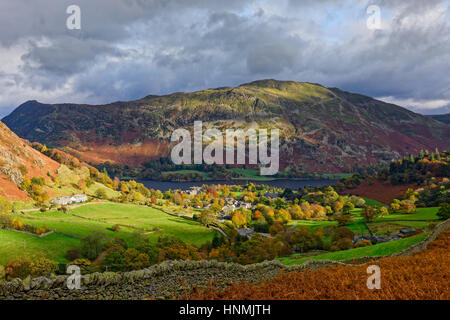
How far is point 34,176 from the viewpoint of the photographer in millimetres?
125062

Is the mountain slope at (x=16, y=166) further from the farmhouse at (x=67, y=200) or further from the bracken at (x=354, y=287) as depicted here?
the bracken at (x=354, y=287)

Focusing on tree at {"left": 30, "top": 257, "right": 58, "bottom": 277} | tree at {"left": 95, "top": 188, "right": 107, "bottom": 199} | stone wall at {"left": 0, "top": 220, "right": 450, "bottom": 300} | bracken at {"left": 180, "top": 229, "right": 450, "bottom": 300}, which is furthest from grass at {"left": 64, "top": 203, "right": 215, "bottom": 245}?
bracken at {"left": 180, "top": 229, "right": 450, "bottom": 300}

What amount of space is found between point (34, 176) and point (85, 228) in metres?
74.6

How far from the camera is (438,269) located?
11.1 meters

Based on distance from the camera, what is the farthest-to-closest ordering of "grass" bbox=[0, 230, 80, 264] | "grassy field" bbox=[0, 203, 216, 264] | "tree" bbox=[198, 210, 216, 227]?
"tree" bbox=[198, 210, 216, 227] < "grassy field" bbox=[0, 203, 216, 264] < "grass" bbox=[0, 230, 80, 264]

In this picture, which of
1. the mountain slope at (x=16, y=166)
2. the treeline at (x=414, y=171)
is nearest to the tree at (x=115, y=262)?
the mountain slope at (x=16, y=166)

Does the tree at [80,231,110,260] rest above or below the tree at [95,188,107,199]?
below

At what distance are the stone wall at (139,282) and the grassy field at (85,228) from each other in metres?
49.3

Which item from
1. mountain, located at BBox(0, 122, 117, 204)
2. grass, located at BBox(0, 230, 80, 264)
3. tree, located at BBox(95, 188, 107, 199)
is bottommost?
grass, located at BBox(0, 230, 80, 264)

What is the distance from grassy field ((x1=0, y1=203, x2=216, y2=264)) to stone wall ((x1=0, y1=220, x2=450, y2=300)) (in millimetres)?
49323

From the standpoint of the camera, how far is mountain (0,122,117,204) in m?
106

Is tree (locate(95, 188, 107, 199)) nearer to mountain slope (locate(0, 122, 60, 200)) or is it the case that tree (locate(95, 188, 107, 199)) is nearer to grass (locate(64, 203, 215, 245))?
grass (locate(64, 203, 215, 245))

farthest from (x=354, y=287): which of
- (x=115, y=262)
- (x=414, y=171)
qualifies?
(x=414, y=171)

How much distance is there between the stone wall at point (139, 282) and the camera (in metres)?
11.1
